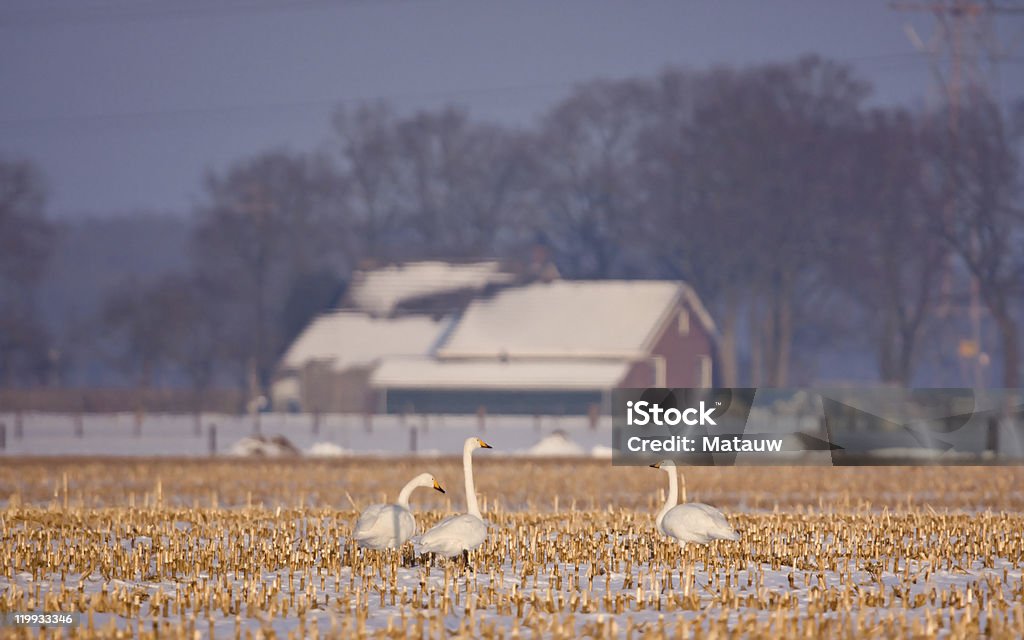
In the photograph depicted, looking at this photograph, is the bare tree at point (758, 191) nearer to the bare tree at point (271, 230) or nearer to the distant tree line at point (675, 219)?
the distant tree line at point (675, 219)

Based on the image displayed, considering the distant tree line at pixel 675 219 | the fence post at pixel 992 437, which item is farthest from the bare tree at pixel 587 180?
the fence post at pixel 992 437

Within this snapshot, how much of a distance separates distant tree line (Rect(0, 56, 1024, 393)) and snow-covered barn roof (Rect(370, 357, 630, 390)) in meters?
7.11

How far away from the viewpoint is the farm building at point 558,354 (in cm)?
6825

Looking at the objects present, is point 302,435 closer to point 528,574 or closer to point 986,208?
point 986,208

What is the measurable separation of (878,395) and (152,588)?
35012 millimetres

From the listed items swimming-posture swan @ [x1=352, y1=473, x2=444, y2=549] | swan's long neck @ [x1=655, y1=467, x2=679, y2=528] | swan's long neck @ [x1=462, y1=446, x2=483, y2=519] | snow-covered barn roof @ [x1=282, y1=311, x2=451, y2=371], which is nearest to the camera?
swimming-posture swan @ [x1=352, y1=473, x2=444, y2=549]

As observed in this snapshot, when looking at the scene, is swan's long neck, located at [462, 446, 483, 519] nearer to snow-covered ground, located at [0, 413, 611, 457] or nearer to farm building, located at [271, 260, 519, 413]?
snow-covered ground, located at [0, 413, 611, 457]

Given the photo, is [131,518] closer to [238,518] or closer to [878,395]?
[238,518]

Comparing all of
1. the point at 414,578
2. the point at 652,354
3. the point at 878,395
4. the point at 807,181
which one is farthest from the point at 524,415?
the point at 414,578

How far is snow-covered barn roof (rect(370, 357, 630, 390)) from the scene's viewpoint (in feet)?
222

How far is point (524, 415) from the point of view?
2685 inches

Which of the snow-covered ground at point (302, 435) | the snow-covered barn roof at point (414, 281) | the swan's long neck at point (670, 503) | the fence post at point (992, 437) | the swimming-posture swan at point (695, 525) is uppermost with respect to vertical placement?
the snow-covered barn roof at point (414, 281)

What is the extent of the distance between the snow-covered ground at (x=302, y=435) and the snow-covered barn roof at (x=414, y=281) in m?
8.43

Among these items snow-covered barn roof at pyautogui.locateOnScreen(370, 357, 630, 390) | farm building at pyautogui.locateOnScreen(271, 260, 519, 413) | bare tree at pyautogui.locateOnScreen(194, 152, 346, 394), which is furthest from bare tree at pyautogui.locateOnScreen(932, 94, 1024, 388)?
bare tree at pyautogui.locateOnScreen(194, 152, 346, 394)
